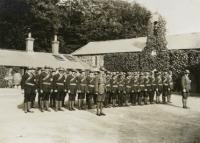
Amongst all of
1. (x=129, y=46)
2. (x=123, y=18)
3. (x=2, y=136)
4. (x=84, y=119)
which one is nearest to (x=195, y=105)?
(x=84, y=119)

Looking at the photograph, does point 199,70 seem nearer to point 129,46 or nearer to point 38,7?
point 129,46

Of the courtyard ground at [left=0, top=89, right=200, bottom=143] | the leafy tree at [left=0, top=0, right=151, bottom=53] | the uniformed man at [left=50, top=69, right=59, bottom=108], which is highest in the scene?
the leafy tree at [left=0, top=0, right=151, bottom=53]

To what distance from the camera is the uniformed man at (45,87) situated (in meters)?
18.1

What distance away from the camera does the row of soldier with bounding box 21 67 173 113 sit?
18094mm

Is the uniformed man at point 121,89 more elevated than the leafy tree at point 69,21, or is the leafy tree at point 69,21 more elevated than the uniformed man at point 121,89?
the leafy tree at point 69,21

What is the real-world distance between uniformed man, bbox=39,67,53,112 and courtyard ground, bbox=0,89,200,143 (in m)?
0.48

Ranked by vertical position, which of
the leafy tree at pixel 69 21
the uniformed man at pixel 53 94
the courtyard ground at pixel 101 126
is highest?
the leafy tree at pixel 69 21

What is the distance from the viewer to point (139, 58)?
3600 cm

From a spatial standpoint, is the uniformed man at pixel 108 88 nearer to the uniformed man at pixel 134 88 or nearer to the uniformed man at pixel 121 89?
the uniformed man at pixel 121 89

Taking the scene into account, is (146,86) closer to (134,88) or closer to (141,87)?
(141,87)

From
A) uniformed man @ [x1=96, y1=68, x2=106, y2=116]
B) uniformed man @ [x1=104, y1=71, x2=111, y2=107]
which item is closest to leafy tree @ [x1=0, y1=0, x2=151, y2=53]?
uniformed man @ [x1=104, y1=71, x2=111, y2=107]

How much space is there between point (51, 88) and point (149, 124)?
4994 millimetres

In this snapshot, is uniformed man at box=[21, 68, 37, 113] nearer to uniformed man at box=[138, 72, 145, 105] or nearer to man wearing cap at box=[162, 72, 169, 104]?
uniformed man at box=[138, 72, 145, 105]

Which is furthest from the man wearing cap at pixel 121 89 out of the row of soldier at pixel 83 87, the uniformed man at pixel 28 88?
the uniformed man at pixel 28 88
